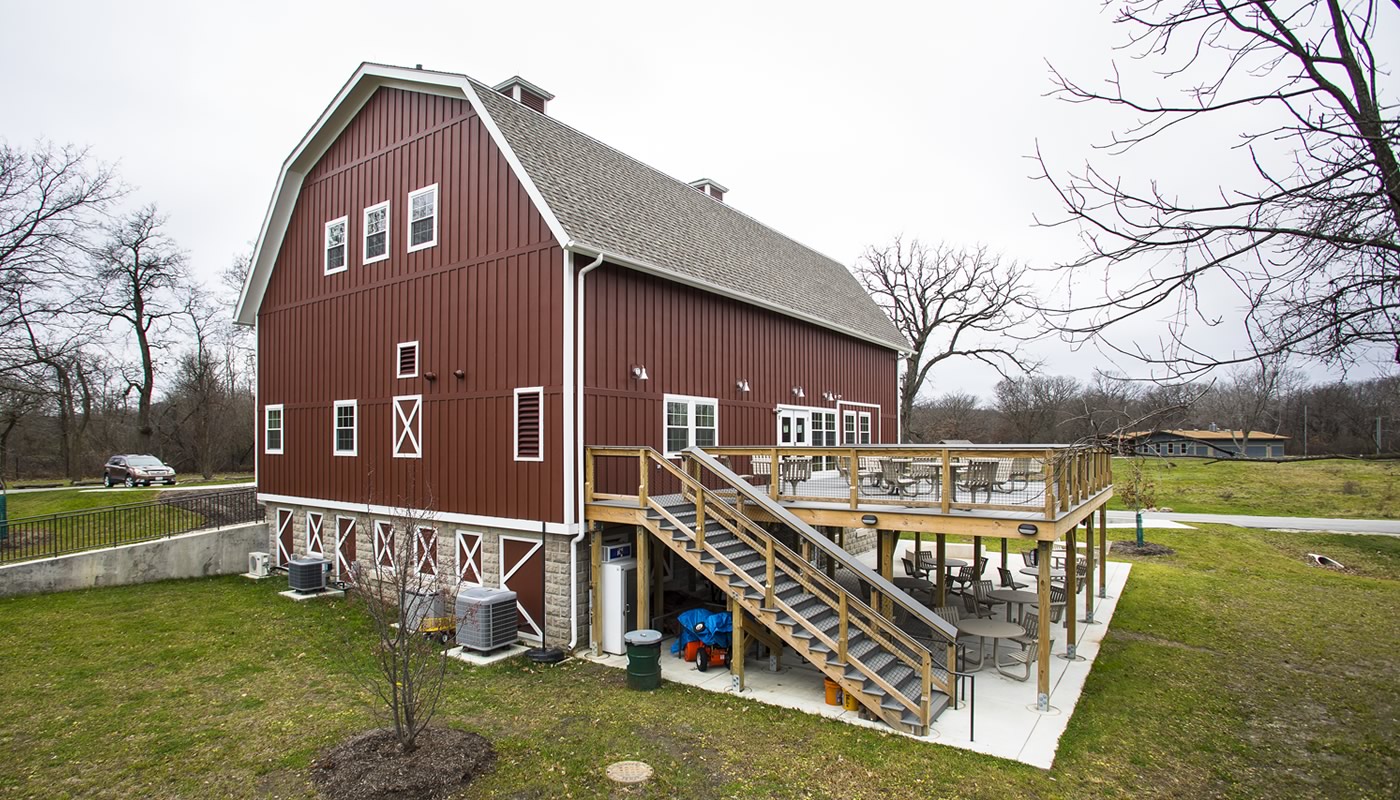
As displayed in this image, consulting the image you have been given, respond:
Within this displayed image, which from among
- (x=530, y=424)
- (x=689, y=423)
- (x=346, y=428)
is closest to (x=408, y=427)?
(x=346, y=428)

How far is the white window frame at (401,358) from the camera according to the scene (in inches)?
539

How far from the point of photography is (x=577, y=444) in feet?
37.2

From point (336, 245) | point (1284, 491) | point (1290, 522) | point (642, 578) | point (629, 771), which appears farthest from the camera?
point (1284, 491)

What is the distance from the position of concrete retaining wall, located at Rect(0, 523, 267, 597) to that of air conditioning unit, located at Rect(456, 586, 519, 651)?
31.2 feet

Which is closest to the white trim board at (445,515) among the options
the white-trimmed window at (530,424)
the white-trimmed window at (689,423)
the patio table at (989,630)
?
the white-trimmed window at (530,424)

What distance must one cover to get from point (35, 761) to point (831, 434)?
53.0 feet

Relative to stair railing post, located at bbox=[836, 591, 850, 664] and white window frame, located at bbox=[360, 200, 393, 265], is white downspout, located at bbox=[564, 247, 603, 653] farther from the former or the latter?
white window frame, located at bbox=[360, 200, 393, 265]

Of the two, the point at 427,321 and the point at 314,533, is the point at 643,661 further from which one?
the point at 314,533

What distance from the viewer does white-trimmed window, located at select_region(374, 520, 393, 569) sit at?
14.2m

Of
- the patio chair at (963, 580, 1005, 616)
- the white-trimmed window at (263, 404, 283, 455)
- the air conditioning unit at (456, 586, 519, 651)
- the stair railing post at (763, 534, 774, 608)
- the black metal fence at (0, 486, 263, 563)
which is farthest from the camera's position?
the white-trimmed window at (263, 404, 283, 455)

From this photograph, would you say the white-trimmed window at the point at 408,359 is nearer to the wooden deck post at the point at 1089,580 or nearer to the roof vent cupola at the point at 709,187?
the roof vent cupola at the point at 709,187

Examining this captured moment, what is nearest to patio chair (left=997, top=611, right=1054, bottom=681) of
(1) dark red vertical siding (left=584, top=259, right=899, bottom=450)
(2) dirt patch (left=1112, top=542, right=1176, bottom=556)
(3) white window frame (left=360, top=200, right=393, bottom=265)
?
(1) dark red vertical siding (left=584, top=259, right=899, bottom=450)

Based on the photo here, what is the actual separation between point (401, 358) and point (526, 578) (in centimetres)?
541

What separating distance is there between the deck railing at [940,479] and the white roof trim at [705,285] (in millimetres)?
3397
